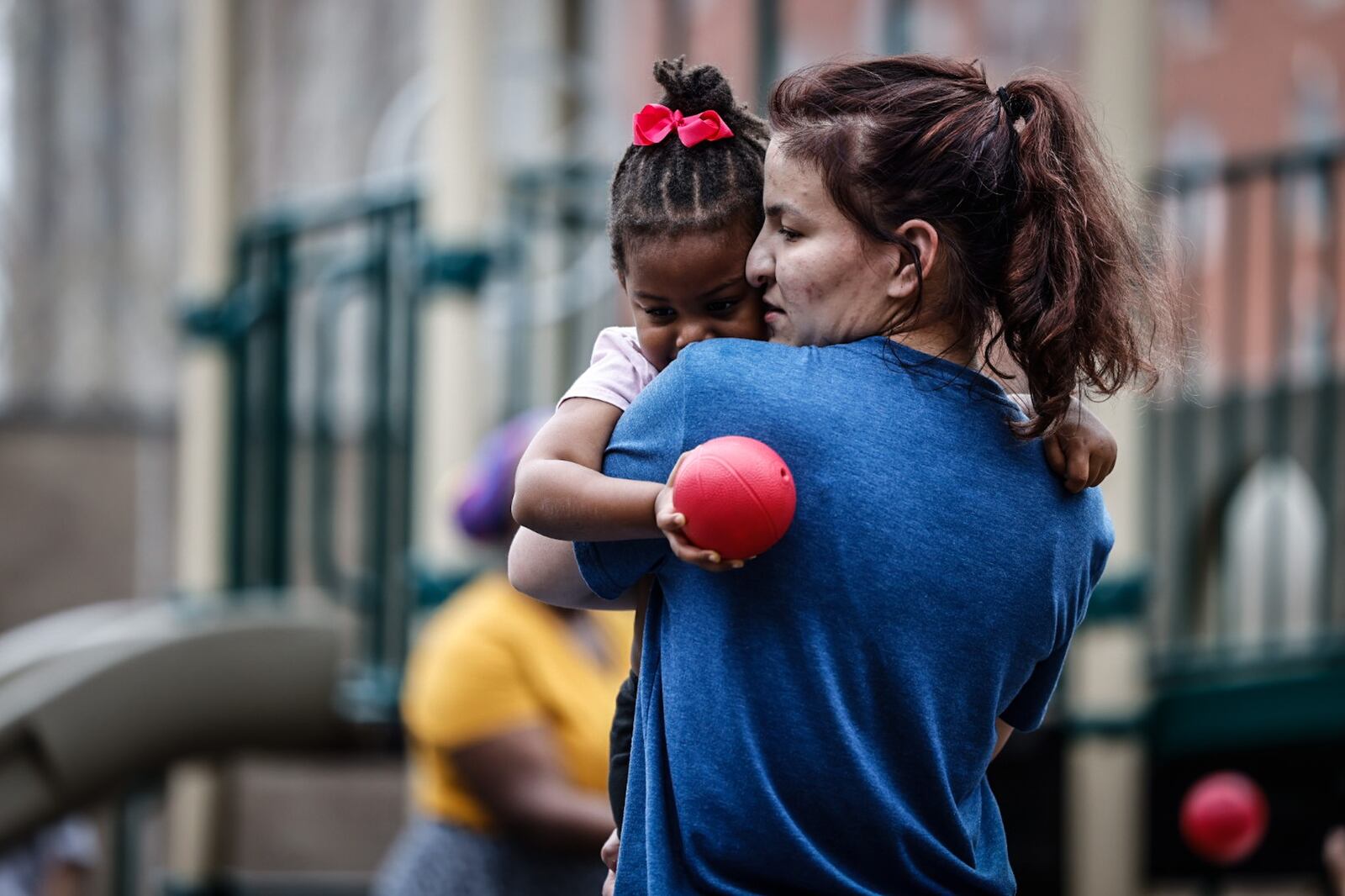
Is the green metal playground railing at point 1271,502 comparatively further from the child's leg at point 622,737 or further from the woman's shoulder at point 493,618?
the child's leg at point 622,737

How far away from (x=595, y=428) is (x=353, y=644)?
288 inches

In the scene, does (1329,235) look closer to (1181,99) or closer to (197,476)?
(197,476)

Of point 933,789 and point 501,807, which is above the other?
point 933,789

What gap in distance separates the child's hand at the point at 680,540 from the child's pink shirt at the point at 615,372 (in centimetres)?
21

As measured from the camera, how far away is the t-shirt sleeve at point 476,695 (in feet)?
10.2

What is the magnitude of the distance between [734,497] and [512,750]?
81.0 inches

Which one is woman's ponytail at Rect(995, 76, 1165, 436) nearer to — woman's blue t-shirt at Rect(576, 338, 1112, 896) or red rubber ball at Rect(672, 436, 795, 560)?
woman's blue t-shirt at Rect(576, 338, 1112, 896)

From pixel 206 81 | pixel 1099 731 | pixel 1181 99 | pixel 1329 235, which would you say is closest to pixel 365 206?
pixel 206 81

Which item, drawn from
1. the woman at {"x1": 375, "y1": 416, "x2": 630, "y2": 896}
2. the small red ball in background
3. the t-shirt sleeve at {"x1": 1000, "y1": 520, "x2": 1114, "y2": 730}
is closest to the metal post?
the small red ball in background

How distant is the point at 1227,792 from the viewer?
3.04 m

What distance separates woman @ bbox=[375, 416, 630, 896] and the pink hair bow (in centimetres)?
181

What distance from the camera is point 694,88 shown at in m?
1.49

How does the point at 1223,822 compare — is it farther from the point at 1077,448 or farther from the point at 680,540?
the point at 680,540

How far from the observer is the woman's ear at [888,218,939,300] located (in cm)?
132
